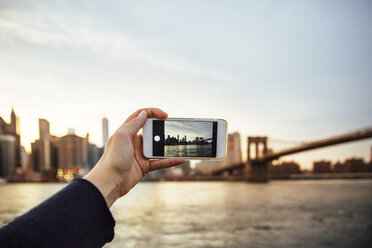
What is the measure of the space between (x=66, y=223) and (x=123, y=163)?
36 centimetres

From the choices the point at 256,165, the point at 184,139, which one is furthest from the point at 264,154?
the point at 184,139

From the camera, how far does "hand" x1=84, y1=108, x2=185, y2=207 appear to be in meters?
0.74

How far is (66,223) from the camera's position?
0.52 meters

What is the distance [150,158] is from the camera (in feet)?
3.69

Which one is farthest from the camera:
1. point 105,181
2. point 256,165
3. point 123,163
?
point 256,165

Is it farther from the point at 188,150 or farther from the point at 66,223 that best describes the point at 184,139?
the point at 66,223

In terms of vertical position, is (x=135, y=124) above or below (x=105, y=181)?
above

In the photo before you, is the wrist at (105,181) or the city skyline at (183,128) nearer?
the wrist at (105,181)

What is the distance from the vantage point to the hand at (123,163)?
736 millimetres

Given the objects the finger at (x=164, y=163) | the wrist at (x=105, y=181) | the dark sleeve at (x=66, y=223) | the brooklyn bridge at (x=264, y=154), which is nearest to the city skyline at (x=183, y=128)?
the finger at (x=164, y=163)

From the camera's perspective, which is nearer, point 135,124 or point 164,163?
point 135,124

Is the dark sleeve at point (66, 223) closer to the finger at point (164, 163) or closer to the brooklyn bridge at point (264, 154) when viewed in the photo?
the finger at point (164, 163)

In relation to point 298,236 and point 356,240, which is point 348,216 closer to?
point 356,240

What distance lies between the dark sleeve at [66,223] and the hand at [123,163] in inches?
3.3
